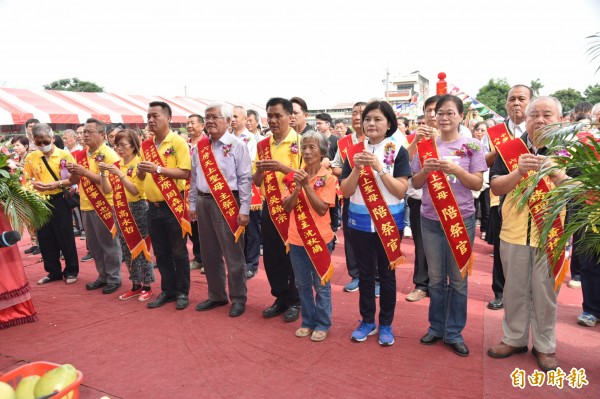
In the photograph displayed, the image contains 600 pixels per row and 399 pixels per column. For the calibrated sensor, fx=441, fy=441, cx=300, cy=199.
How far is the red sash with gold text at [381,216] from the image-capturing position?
2.98 metres

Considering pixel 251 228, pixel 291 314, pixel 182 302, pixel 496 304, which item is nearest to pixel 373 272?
pixel 291 314

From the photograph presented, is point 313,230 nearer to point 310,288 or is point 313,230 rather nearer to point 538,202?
point 310,288

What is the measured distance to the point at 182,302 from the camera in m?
4.09

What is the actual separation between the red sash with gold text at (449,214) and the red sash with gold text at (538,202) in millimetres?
400

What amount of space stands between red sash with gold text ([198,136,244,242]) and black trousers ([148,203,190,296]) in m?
0.55

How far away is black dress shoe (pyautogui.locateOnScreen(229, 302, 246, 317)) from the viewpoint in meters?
3.82

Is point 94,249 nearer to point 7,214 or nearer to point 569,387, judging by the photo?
point 7,214

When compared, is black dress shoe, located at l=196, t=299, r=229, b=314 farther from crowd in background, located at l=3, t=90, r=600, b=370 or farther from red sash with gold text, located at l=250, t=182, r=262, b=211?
red sash with gold text, located at l=250, t=182, r=262, b=211

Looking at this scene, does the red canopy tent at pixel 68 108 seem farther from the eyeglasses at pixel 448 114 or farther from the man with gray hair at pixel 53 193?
the eyeglasses at pixel 448 114

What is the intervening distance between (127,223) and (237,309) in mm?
1427

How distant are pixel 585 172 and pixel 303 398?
72.0 inches

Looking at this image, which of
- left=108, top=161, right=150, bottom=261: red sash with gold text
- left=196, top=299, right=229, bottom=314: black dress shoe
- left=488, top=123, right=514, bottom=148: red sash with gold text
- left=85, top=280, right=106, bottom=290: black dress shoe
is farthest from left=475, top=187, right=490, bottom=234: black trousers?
left=85, top=280, right=106, bottom=290: black dress shoe

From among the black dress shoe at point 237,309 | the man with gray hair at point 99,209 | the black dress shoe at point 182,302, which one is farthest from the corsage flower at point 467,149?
the man with gray hair at point 99,209

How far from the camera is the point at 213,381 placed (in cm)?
273
